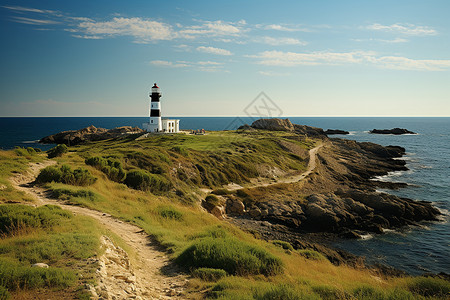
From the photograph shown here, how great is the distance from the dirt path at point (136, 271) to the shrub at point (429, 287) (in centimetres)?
836

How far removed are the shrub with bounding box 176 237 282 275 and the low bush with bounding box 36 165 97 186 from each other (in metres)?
13.1

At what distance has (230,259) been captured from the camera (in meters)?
10.2

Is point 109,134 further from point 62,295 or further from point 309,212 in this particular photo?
point 62,295

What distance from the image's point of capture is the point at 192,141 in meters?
54.8

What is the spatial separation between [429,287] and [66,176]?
22.3m

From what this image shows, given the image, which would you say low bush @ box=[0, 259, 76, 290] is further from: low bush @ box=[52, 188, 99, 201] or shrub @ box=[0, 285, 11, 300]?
low bush @ box=[52, 188, 99, 201]

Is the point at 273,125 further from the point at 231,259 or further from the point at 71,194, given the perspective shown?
the point at 231,259

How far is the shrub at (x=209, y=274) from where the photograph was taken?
9.27 metres

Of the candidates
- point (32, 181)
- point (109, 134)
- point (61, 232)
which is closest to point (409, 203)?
point (61, 232)

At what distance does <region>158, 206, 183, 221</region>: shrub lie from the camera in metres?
17.9

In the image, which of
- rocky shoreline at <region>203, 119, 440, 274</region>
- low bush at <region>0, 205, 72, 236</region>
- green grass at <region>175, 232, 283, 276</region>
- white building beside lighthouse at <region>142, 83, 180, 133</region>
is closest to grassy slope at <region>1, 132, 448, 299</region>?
green grass at <region>175, 232, 283, 276</region>

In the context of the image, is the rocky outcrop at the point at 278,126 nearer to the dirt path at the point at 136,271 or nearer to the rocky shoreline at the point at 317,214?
the rocky shoreline at the point at 317,214

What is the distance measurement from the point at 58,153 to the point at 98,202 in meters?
16.2

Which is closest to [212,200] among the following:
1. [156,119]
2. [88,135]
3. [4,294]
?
[4,294]
